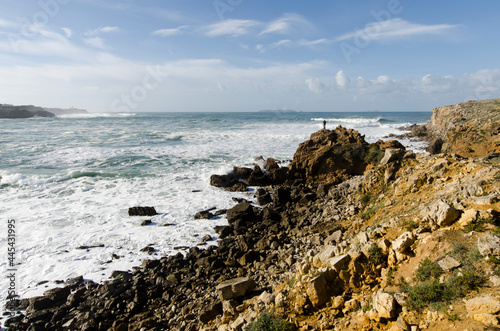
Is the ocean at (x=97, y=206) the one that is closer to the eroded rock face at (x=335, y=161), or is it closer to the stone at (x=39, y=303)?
the stone at (x=39, y=303)

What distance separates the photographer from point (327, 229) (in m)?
10.0

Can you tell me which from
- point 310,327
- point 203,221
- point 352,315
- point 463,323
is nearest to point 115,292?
point 203,221

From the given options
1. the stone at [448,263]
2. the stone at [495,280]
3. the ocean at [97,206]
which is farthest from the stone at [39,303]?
the stone at [495,280]

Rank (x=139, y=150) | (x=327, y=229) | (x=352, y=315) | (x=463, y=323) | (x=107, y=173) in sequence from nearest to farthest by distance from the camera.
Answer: (x=463, y=323) < (x=352, y=315) < (x=327, y=229) < (x=107, y=173) < (x=139, y=150)

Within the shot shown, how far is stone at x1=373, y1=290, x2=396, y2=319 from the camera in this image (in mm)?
4125

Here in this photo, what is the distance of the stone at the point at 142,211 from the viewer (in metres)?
13.1

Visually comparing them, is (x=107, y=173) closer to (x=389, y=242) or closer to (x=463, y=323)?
(x=389, y=242)

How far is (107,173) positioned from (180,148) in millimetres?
11461

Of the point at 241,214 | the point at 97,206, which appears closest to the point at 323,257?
the point at 241,214

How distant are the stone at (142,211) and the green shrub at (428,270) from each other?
11.0 m

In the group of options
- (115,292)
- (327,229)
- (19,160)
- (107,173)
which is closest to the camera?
(115,292)

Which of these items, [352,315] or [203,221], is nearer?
[352,315]

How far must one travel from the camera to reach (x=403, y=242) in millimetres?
5262

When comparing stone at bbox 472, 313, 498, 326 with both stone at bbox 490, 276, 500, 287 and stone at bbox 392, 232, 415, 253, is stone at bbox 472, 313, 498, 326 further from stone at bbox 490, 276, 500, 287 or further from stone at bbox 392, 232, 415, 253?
stone at bbox 392, 232, 415, 253
